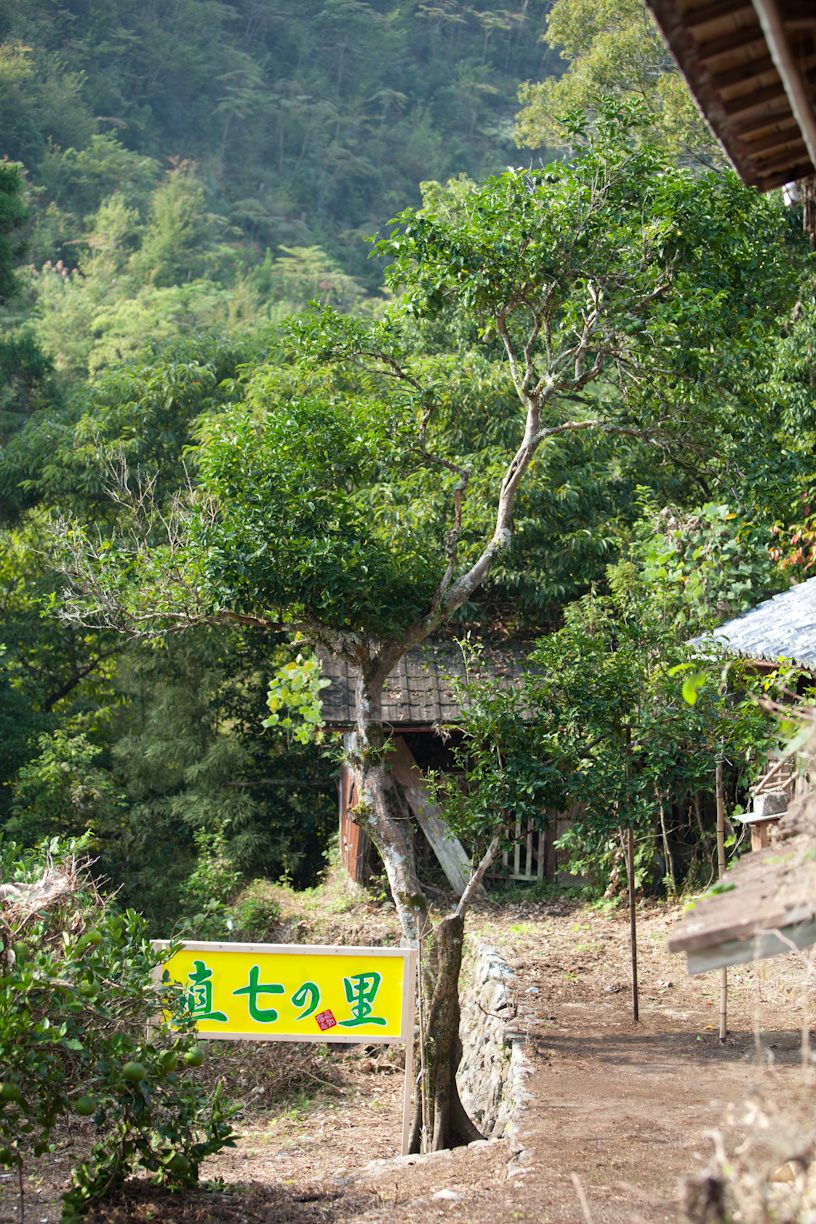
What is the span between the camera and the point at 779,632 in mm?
7707

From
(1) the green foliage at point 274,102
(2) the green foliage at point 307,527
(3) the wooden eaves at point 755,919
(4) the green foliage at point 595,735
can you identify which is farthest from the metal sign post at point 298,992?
(1) the green foliage at point 274,102

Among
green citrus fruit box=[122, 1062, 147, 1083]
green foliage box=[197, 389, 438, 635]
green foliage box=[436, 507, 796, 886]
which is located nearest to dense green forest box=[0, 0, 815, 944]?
green foliage box=[197, 389, 438, 635]

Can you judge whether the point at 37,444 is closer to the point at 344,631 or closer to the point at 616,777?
the point at 344,631

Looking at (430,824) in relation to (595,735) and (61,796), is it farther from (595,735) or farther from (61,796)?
(61,796)

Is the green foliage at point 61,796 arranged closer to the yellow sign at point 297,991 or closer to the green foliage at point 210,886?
the green foliage at point 210,886

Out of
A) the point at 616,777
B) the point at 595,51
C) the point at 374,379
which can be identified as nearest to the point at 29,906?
the point at 616,777

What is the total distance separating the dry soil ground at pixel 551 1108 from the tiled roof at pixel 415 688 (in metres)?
2.13

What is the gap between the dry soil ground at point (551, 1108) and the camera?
13.7 feet

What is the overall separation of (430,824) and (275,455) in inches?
214

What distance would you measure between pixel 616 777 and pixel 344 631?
88.6 inches

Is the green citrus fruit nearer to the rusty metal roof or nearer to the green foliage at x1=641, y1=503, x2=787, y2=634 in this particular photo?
the rusty metal roof

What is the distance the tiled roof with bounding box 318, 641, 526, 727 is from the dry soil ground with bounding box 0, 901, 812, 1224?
2.13 metres

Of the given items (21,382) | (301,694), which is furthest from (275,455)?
(21,382)

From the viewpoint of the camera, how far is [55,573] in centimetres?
1403
